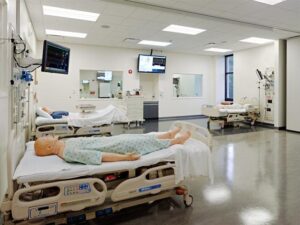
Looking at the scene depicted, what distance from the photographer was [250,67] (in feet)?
30.2

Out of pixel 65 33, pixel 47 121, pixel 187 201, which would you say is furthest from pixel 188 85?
pixel 187 201

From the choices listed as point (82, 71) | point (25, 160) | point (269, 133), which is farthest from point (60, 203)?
point (82, 71)

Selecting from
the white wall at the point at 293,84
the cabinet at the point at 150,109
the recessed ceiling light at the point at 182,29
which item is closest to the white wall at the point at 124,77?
the cabinet at the point at 150,109

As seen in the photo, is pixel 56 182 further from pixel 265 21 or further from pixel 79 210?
pixel 265 21

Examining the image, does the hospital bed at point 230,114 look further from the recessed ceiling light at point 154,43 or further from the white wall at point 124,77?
the recessed ceiling light at point 154,43

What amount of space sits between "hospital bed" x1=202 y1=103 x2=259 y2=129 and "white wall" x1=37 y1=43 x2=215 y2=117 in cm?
248

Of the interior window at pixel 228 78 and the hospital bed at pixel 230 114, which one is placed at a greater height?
the interior window at pixel 228 78

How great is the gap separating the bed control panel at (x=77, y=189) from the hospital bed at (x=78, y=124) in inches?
140

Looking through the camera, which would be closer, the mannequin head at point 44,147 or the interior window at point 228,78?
the mannequin head at point 44,147

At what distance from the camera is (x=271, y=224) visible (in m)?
2.25

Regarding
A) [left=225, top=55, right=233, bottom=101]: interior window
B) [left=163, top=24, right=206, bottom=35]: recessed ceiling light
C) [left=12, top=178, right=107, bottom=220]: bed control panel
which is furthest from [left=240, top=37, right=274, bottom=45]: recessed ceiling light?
[left=12, top=178, right=107, bottom=220]: bed control panel

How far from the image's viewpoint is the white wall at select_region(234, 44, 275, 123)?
853 cm

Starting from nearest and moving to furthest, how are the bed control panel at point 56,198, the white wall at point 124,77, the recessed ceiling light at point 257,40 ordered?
1. the bed control panel at point 56,198
2. the recessed ceiling light at point 257,40
3. the white wall at point 124,77

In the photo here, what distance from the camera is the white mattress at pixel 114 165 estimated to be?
6.59ft
